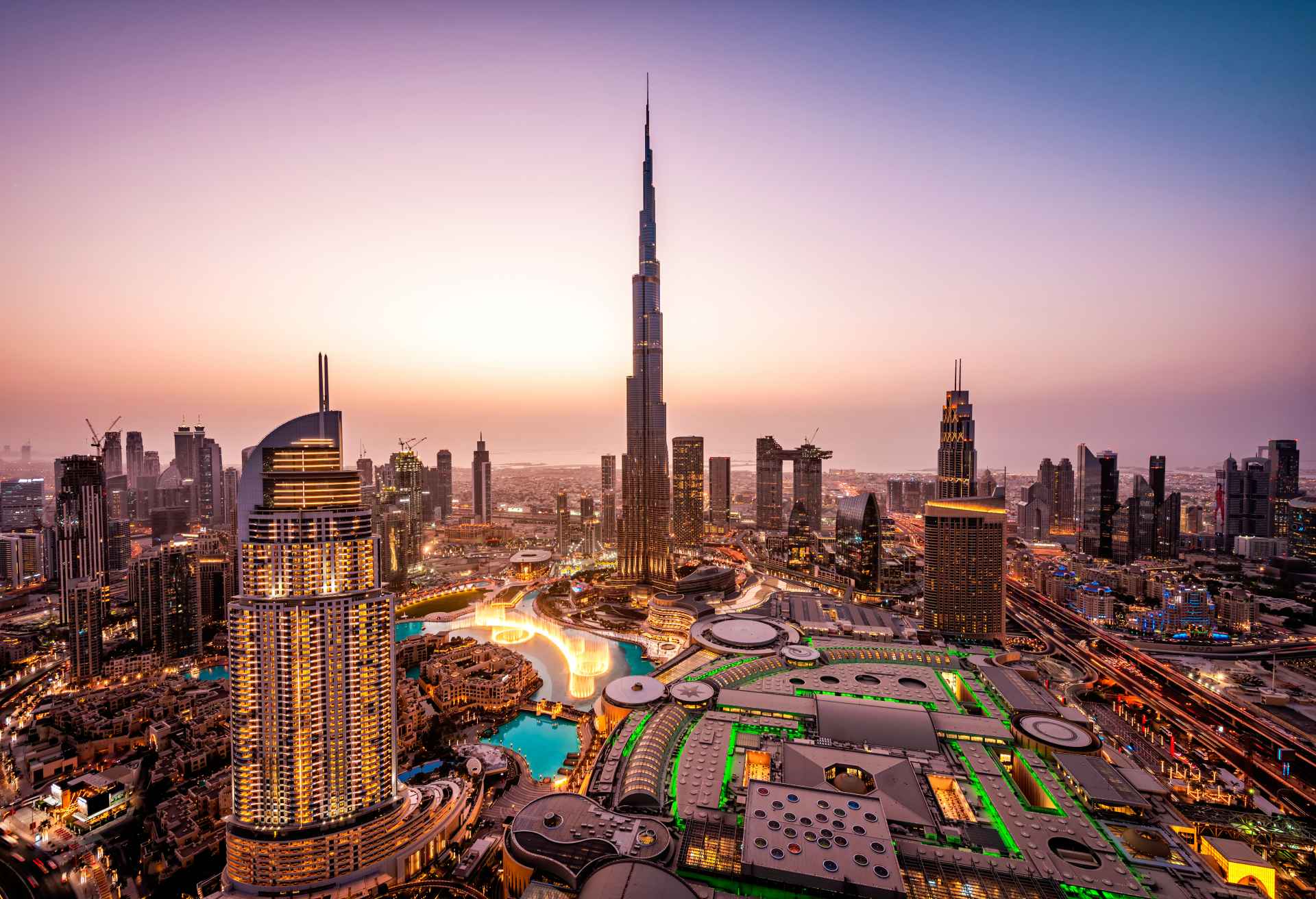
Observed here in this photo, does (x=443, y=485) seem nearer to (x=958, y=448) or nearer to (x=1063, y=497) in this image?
(x=958, y=448)

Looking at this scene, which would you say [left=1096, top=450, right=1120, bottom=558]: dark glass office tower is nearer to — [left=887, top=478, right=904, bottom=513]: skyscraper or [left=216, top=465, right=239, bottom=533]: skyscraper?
[left=887, top=478, right=904, bottom=513]: skyscraper

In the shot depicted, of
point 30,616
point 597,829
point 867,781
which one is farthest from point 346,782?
point 30,616

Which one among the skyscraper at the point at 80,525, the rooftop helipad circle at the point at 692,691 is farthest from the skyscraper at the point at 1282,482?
the skyscraper at the point at 80,525

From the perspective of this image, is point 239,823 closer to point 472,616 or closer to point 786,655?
point 786,655

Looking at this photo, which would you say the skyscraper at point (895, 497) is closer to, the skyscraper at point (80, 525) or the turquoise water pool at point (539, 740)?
the turquoise water pool at point (539, 740)

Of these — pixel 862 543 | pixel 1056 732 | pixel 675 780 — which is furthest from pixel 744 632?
pixel 862 543

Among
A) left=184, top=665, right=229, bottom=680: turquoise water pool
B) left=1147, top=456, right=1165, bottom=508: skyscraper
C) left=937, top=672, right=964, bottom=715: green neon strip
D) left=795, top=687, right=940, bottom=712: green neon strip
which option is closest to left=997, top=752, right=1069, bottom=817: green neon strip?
left=937, top=672, right=964, bottom=715: green neon strip

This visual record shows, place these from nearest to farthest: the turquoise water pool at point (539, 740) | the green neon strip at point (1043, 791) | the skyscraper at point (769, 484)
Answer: the green neon strip at point (1043, 791) < the turquoise water pool at point (539, 740) < the skyscraper at point (769, 484)
